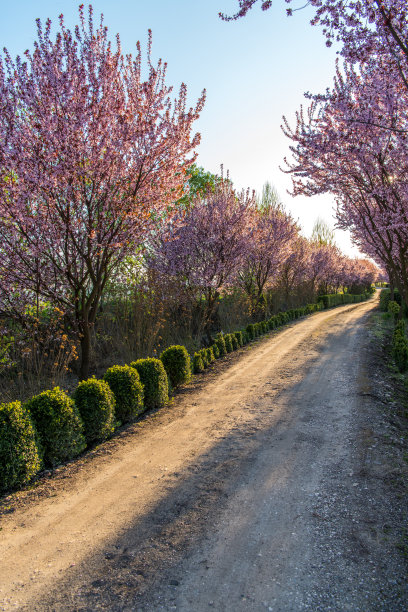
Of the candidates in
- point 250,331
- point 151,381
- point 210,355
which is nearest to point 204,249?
point 210,355

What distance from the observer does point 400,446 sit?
5.36m

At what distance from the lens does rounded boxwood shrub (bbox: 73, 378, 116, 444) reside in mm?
6078

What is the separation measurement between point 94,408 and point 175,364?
3.18 m

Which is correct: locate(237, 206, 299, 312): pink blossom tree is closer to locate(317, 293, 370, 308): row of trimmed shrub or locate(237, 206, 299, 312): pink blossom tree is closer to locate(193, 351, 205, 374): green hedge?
locate(193, 351, 205, 374): green hedge

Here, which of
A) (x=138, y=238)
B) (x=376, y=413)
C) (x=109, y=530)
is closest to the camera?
(x=109, y=530)

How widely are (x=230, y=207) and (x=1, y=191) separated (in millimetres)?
9423

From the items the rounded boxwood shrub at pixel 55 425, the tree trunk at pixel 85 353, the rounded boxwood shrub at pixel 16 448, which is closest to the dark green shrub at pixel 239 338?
the tree trunk at pixel 85 353

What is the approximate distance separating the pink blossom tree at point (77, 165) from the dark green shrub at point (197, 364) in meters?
3.70

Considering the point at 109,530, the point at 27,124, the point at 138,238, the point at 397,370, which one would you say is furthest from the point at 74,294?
the point at 397,370

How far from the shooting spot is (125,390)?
22.9ft

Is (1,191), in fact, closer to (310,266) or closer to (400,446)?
(400,446)

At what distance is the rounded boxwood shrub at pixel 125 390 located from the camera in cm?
692

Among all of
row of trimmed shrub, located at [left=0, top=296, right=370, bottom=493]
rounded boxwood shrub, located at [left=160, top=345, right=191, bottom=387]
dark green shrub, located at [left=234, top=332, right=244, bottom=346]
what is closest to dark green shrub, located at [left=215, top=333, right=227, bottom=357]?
dark green shrub, located at [left=234, top=332, right=244, bottom=346]

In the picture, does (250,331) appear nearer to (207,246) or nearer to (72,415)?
(207,246)
